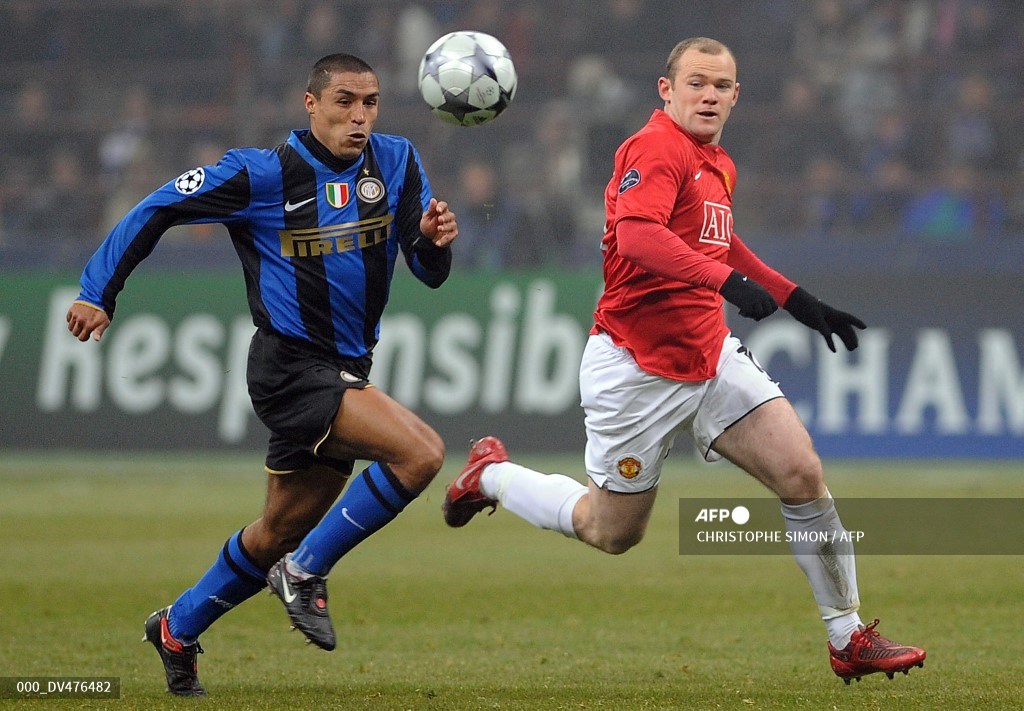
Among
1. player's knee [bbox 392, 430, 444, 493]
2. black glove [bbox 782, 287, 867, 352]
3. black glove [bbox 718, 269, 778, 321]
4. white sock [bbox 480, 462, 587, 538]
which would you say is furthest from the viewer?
white sock [bbox 480, 462, 587, 538]

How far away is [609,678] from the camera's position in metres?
5.89

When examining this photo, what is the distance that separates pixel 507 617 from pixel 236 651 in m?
1.53

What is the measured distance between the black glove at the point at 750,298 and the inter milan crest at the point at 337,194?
1.58 metres

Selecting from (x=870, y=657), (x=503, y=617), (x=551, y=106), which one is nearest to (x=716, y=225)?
(x=870, y=657)

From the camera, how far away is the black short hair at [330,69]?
5.78 meters

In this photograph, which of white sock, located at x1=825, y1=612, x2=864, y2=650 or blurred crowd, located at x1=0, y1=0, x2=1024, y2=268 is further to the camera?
blurred crowd, located at x1=0, y1=0, x2=1024, y2=268

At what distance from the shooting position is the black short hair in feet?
19.0

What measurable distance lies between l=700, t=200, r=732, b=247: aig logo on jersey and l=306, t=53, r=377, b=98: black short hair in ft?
4.66

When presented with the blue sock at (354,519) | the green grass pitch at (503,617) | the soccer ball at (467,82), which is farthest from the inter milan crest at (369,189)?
the green grass pitch at (503,617)

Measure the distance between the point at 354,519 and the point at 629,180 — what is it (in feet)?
5.41

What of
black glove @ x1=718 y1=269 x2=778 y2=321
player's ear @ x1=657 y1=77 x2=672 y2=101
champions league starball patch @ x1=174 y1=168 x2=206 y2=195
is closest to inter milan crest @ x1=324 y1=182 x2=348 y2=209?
champions league starball patch @ x1=174 y1=168 x2=206 y2=195

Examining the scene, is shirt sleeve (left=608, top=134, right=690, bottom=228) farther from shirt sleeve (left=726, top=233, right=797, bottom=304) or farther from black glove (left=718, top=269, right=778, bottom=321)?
shirt sleeve (left=726, top=233, right=797, bottom=304)

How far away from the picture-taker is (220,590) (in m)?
5.83

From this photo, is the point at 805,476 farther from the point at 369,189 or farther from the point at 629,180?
the point at 369,189
